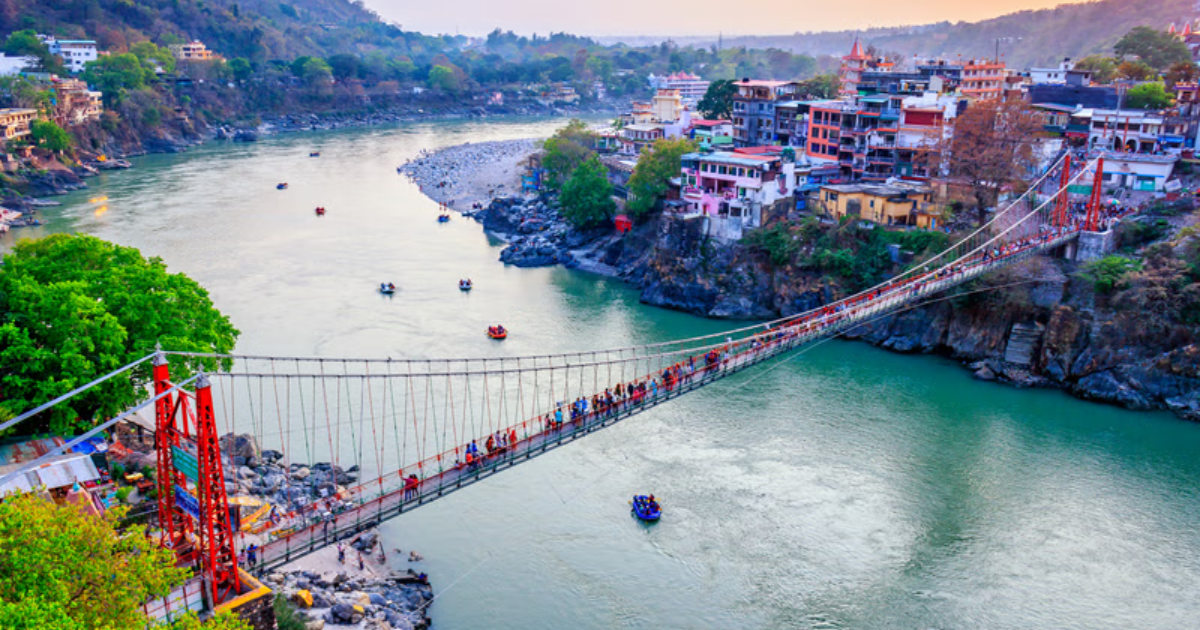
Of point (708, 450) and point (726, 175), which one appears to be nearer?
point (708, 450)

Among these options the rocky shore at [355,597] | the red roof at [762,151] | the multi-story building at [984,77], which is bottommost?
the rocky shore at [355,597]

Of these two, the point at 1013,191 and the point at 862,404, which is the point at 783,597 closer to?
the point at 862,404

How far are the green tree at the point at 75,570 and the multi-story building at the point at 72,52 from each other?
5486 centimetres

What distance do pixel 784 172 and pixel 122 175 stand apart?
1281 inches

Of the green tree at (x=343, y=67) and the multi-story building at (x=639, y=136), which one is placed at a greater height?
the green tree at (x=343, y=67)

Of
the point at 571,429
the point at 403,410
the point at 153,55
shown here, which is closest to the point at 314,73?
the point at 153,55

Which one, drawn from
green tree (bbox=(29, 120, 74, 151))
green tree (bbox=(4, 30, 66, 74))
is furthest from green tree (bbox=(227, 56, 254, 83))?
green tree (bbox=(29, 120, 74, 151))

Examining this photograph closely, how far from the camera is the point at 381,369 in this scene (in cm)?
1900

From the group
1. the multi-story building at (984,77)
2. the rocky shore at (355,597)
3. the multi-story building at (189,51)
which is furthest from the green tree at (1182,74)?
the multi-story building at (189,51)

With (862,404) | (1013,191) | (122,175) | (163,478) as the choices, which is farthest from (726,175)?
(122,175)

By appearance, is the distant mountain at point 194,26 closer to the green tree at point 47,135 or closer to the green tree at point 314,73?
the green tree at point 314,73

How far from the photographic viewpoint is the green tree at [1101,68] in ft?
113

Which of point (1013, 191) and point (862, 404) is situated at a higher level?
point (1013, 191)

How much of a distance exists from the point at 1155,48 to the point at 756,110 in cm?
1810
